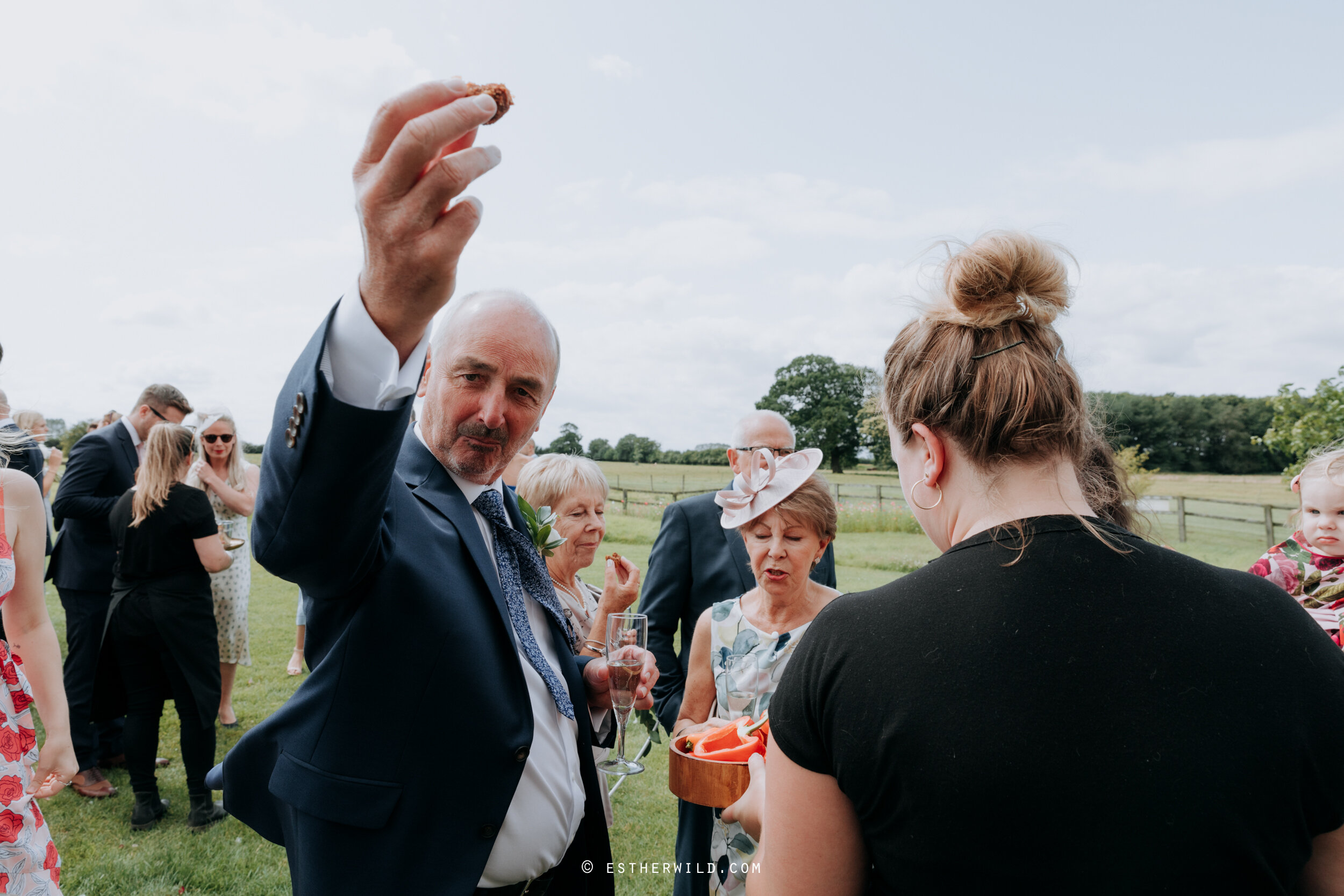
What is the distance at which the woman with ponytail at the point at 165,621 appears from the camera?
507 centimetres

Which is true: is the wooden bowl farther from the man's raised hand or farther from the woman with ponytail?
the woman with ponytail

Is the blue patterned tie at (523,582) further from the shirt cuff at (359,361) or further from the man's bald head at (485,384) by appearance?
the shirt cuff at (359,361)

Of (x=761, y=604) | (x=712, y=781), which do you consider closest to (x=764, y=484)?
(x=761, y=604)

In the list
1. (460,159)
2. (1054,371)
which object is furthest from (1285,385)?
(460,159)

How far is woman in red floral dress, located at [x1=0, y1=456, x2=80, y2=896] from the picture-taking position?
2424 millimetres

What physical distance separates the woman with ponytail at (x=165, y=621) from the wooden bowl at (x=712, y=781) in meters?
4.17

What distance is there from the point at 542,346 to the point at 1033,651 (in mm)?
1598

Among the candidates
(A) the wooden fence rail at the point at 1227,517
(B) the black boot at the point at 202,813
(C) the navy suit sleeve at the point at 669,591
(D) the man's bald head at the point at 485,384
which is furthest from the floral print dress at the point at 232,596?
(A) the wooden fence rail at the point at 1227,517

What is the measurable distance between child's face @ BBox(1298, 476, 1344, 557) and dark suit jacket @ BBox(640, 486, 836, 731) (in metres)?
2.71

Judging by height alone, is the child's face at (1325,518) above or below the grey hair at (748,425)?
below

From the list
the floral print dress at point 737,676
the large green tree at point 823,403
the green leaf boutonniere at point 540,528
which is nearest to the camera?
the green leaf boutonniere at point 540,528

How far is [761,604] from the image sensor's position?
3.69m

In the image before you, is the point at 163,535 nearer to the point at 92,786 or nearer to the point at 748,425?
the point at 92,786

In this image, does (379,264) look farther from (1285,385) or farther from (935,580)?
(1285,385)
